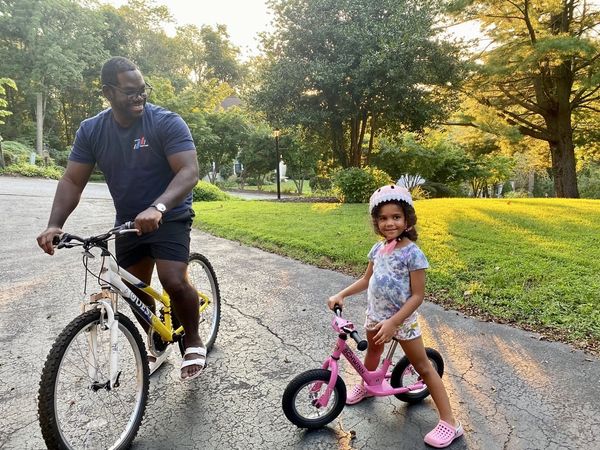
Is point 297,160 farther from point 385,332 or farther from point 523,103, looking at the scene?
point 385,332

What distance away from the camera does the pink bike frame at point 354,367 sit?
7.44 feet

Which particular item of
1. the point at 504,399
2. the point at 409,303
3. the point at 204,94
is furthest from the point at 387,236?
the point at 204,94

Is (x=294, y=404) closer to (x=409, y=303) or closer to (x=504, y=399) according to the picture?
(x=409, y=303)

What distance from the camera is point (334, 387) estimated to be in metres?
2.39

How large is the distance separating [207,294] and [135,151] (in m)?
1.46

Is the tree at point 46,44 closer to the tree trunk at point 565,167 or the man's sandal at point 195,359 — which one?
the tree trunk at point 565,167

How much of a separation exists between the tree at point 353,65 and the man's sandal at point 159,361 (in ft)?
39.3

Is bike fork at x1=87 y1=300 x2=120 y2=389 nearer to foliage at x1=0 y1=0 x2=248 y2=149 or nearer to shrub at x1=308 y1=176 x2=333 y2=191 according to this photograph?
shrub at x1=308 y1=176 x2=333 y2=191

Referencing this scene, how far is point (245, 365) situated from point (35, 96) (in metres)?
32.6

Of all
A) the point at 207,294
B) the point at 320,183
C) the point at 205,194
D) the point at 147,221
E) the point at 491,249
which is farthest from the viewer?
the point at 320,183

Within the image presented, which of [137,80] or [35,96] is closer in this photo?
[137,80]

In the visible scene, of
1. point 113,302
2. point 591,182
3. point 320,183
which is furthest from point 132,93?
point 591,182

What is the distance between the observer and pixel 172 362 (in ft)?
10.4

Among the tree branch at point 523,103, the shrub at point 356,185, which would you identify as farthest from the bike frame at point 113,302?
the tree branch at point 523,103
